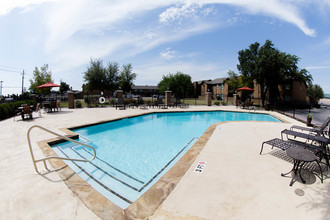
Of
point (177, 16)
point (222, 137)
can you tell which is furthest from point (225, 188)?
point (177, 16)

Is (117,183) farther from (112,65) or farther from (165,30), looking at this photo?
(112,65)

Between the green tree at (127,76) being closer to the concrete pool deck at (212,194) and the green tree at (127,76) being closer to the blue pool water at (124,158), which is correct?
the blue pool water at (124,158)

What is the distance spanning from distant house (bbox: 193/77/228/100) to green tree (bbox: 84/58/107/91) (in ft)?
76.8

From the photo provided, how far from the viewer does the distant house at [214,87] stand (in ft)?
135

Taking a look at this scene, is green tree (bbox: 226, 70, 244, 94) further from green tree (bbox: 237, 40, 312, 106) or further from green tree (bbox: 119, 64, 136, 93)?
green tree (bbox: 119, 64, 136, 93)

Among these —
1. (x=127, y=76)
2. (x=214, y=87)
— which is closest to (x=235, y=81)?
(x=214, y=87)

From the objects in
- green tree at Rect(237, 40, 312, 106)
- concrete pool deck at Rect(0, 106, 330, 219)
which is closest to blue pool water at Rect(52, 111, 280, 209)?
concrete pool deck at Rect(0, 106, 330, 219)

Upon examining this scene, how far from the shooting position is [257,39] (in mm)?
22156

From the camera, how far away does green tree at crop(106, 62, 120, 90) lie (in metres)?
29.0

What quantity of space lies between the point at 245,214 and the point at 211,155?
6.78 feet

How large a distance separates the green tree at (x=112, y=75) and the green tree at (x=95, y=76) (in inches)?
32.1

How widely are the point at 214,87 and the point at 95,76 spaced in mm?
33047

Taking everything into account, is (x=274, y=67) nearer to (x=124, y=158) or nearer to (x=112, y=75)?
(x=124, y=158)

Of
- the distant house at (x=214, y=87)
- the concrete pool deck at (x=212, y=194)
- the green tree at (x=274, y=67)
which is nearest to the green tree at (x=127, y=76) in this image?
the distant house at (x=214, y=87)
